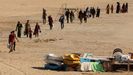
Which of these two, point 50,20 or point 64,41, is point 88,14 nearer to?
point 50,20

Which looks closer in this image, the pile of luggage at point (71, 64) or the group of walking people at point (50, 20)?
the pile of luggage at point (71, 64)

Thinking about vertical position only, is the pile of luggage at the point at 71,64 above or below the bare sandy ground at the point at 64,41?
below

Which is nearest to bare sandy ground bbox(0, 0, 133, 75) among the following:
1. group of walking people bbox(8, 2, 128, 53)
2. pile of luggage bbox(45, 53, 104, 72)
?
group of walking people bbox(8, 2, 128, 53)

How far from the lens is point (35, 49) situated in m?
24.4

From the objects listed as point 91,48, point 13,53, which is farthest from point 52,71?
point 91,48

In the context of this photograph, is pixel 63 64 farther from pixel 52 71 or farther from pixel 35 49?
pixel 35 49

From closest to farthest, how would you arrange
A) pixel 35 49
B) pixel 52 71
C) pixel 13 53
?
pixel 52 71, pixel 13 53, pixel 35 49

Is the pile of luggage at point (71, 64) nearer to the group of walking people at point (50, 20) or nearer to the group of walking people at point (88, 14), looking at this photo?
the group of walking people at point (50, 20)

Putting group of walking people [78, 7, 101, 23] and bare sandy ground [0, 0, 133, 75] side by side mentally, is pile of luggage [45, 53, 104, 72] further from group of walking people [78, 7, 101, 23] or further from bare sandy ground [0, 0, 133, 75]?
group of walking people [78, 7, 101, 23]

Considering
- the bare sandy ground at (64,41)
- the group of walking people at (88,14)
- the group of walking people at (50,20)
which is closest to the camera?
the bare sandy ground at (64,41)

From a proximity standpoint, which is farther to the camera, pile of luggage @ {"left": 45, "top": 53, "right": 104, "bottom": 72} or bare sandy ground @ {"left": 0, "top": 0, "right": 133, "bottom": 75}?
bare sandy ground @ {"left": 0, "top": 0, "right": 133, "bottom": 75}

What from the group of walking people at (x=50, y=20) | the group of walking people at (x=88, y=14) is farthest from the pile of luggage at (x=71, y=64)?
the group of walking people at (x=88, y=14)

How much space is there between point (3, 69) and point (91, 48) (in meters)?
7.49

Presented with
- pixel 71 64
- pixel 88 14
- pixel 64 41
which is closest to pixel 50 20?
pixel 64 41
